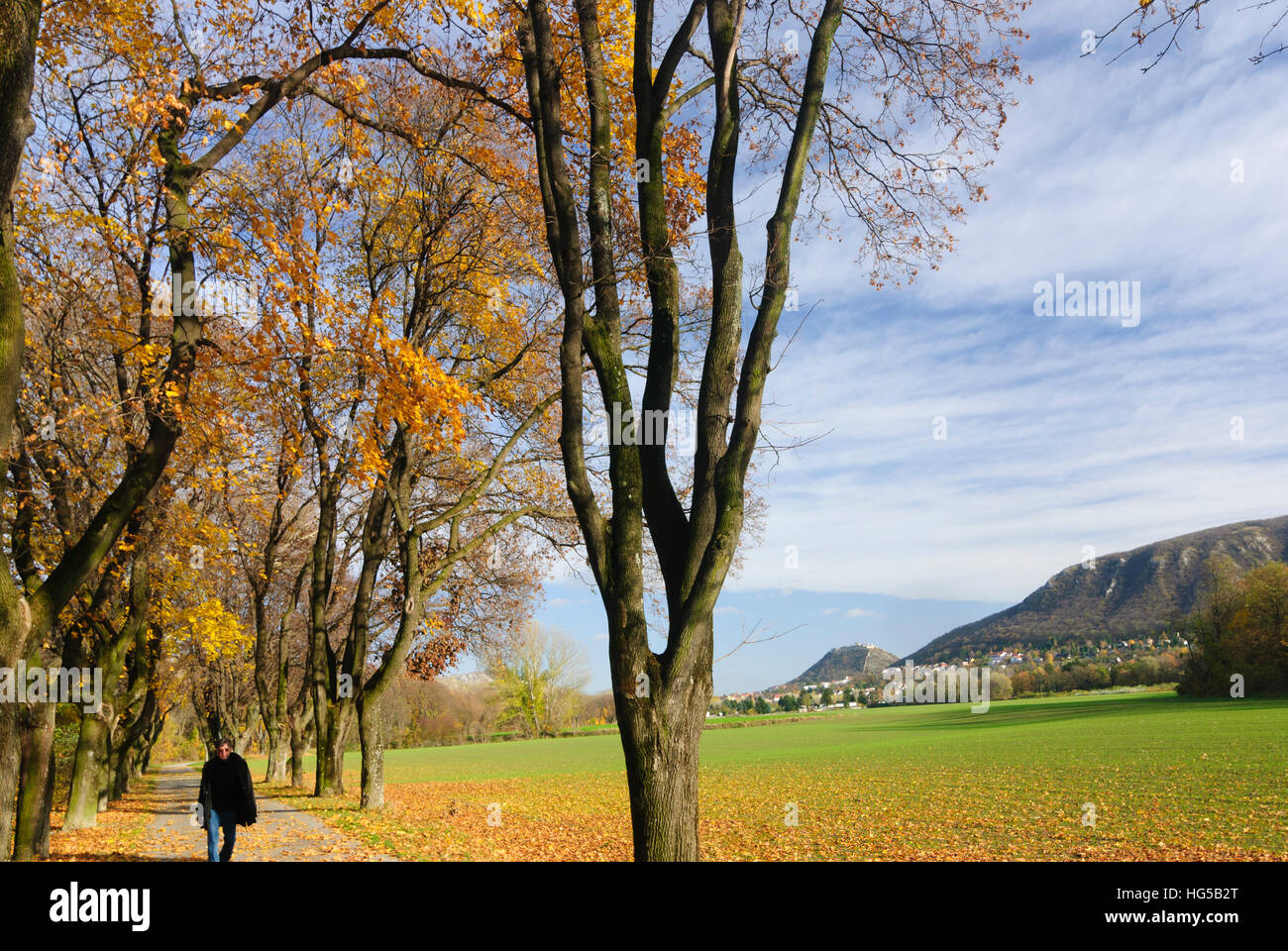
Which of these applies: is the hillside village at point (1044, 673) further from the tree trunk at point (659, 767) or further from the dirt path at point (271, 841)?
the tree trunk at point (659, 767)

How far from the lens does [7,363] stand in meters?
6.48

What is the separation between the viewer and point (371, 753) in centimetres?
1642

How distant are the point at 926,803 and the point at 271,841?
17.0 meters

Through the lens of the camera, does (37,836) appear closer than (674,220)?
No

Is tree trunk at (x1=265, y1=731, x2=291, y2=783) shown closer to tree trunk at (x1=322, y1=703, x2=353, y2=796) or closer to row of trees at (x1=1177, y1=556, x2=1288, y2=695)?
tree trunk at (x1=322, y1=703, x2=353, y2=796)

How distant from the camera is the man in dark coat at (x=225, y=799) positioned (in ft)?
32.6

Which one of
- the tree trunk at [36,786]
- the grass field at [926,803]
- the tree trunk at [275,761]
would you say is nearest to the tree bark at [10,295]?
the tree trunk at [36,786]

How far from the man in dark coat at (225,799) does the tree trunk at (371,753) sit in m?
6.24

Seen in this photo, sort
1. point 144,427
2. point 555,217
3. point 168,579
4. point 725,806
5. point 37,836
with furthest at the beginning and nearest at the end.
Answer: point 725,806 → point 168,579 → point 144,427 → point 37,836 → point 555,217

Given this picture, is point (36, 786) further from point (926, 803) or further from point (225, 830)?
point (926, 803)

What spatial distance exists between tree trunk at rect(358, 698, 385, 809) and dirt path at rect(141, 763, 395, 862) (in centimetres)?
112

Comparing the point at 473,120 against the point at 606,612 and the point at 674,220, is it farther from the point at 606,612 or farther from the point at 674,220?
the point at 606,612
